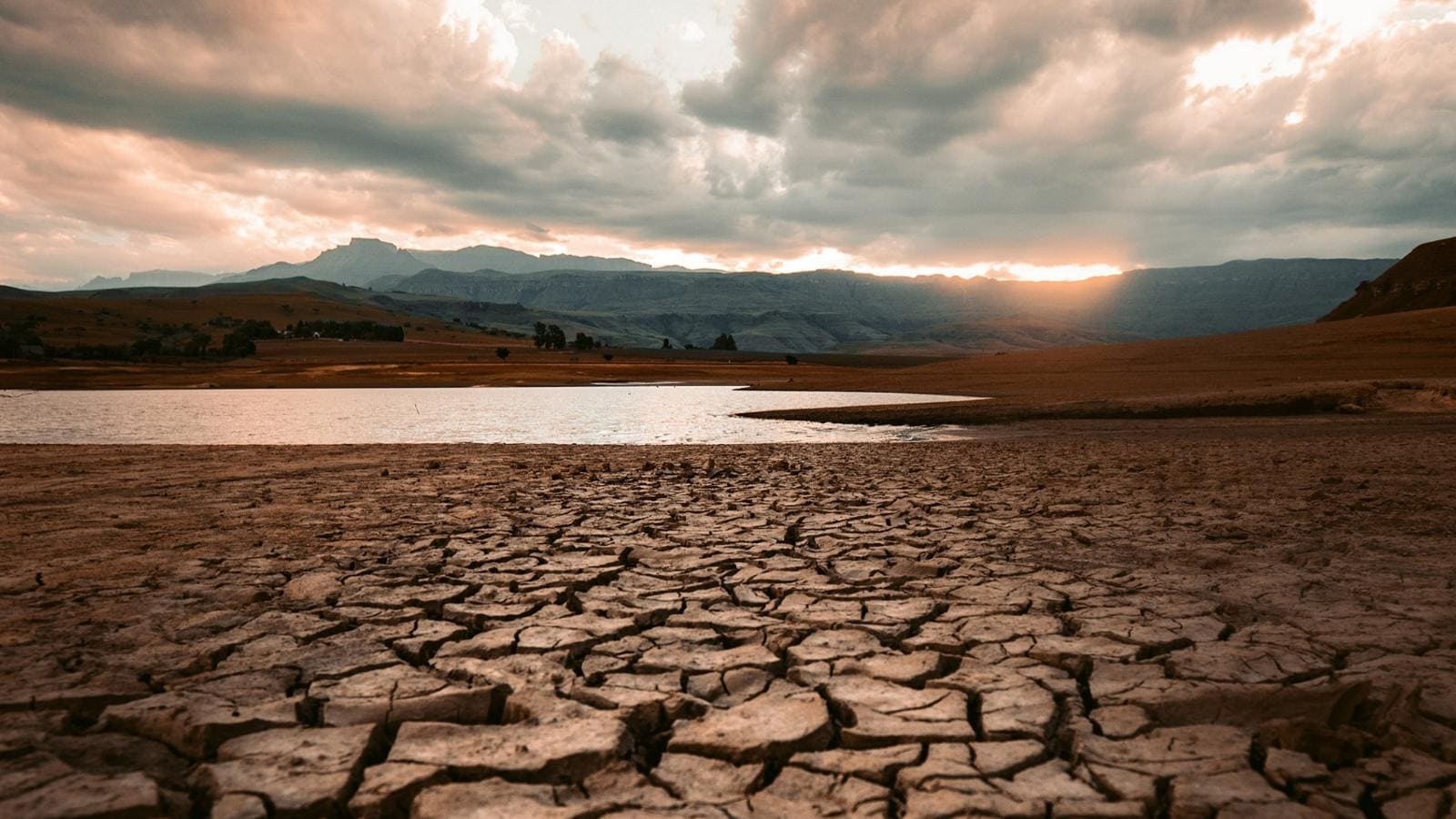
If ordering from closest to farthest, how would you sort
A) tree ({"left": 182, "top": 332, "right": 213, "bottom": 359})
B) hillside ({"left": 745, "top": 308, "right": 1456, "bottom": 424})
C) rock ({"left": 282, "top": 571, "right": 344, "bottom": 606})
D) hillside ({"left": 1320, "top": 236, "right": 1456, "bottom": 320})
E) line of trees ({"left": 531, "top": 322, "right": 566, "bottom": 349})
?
1. rock ({"left": 282, "top": 571, "right": 344, "bottom": 606})
2. hillside ({"left": 745, "top": 308, "right": 1456, "bottom": 424})
3. tree ({"left": 182, "top": 332, "right": 213, "bottom": 359})
4. hillside ({"left": 1320, "top": 236, "right": 1456, "bottom": 320})
5. line of trees ({"left": 531, "top": 322, "right": 566, "bottom": 349})

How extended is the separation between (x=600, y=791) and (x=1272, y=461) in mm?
11584

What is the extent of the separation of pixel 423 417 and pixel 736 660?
999 inches

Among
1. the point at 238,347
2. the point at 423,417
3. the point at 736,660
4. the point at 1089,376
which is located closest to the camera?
the point at 736,660

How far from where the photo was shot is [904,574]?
17.0ft

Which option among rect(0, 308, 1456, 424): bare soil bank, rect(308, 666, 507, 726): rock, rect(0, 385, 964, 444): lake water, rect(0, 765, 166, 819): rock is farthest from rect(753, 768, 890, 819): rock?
rect(0, 308, 1456, 424): bare soil bank

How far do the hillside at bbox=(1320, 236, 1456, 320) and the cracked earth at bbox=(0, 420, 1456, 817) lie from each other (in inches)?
3681

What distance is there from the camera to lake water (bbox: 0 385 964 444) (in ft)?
61.9

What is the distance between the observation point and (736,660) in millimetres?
3645

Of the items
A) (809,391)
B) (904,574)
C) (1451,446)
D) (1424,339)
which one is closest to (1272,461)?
(1451,446)

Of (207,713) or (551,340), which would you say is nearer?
(207,713)

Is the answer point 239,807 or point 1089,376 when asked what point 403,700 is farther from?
point 1089,376

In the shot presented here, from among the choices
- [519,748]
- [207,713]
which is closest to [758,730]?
[519,748]

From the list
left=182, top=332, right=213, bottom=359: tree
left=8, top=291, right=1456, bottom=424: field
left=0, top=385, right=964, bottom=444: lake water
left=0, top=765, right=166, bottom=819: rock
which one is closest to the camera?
left=0, top=765, right=166, bottom=819: rock

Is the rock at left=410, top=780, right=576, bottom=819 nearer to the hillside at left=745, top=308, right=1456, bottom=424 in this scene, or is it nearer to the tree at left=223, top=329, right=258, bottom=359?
the hillside at left=745, top=308, right=1456, bottom=424
